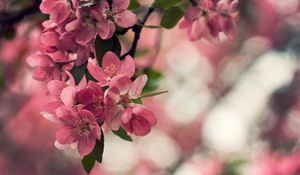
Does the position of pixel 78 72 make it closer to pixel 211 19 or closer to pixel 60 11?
pixel 60 11

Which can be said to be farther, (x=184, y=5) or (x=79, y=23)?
(x=184, y=5)

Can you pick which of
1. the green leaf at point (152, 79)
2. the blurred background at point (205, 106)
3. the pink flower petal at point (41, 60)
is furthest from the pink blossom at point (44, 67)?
the blurred background at point (205, 106)

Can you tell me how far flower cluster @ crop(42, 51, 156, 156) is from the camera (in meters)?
0.68

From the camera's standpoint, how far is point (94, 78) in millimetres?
722

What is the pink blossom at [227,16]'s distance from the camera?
33.6 inches

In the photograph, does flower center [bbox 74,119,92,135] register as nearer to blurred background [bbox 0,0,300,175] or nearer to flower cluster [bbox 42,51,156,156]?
flower cluster [bbox 42,51,156,156]

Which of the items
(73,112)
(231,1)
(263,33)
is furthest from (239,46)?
(73,112)

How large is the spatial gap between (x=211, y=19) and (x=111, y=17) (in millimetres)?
177

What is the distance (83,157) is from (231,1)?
316 millimetres

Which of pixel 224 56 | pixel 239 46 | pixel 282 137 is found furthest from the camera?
pixel 224 56

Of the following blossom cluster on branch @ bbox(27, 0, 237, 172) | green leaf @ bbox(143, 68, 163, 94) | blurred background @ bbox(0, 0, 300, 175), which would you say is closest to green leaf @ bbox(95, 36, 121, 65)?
blossom cluster on branch @ bbox(27, 0, 237, 172)

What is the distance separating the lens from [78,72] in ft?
2.49

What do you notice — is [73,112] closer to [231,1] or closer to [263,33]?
[231,1]

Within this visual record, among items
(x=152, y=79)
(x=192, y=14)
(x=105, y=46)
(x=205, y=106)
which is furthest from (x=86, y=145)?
(x=205, y=106)
